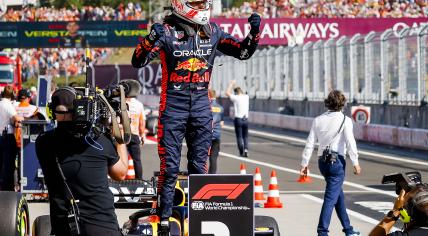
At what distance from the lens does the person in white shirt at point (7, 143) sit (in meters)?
17.9

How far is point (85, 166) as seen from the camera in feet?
25.1

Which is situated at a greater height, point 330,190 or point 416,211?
point 416,211

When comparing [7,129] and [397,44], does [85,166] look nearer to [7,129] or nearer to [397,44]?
[7,129]

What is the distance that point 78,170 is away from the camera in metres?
7.63

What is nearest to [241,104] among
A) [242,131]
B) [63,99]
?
[242,131]

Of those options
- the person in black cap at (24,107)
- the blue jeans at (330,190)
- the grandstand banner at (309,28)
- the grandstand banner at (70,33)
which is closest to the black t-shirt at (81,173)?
the blue jeans at (330,190)

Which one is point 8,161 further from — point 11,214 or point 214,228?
point 214,228

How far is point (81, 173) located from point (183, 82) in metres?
2.21

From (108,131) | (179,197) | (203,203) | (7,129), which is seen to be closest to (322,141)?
(179,197)

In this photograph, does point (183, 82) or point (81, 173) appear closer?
point (81, 173)

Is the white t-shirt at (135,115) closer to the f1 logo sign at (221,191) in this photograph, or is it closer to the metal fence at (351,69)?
the f1 logo sign at (221,191)

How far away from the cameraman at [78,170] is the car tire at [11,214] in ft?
5.96

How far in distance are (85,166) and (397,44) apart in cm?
2698

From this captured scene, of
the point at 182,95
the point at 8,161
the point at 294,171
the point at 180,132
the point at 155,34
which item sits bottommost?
the point at 294,171
